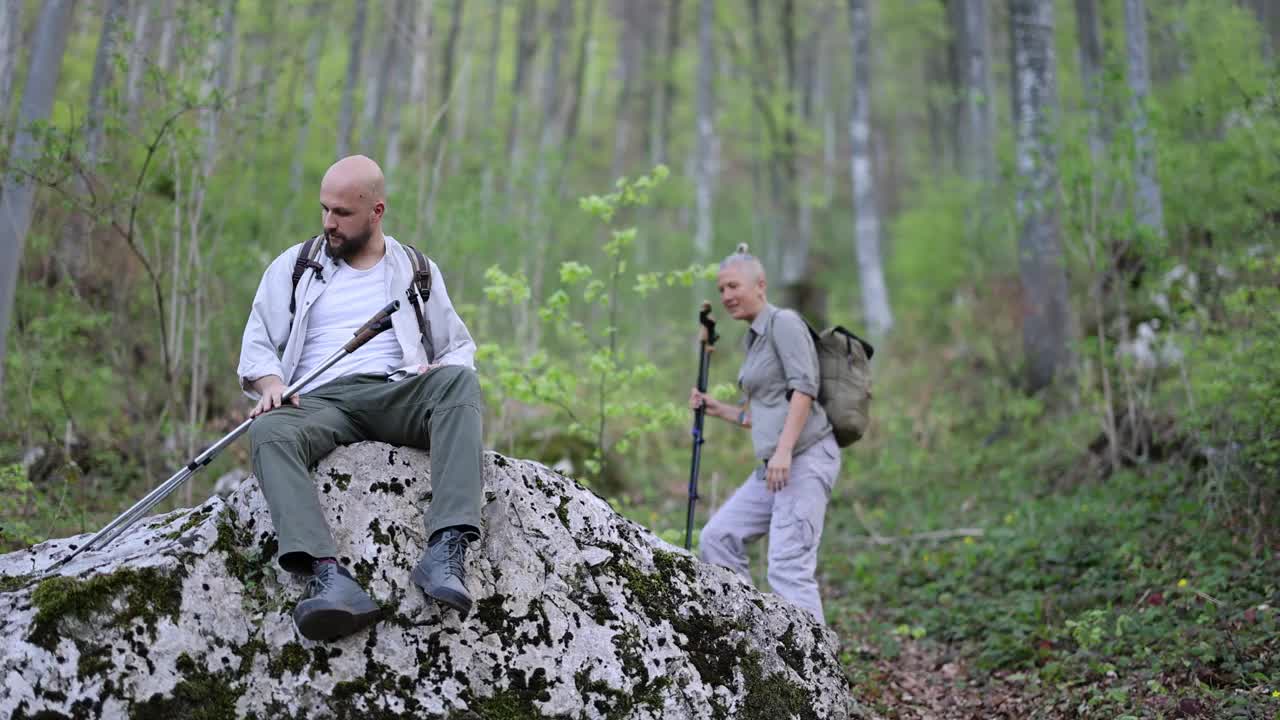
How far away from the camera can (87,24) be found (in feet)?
63.4

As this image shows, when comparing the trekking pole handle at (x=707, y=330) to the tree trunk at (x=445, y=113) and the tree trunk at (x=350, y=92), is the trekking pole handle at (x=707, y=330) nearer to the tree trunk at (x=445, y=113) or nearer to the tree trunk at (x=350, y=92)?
the tree trunk at (x=445, y=113)

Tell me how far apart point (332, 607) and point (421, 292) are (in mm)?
1306

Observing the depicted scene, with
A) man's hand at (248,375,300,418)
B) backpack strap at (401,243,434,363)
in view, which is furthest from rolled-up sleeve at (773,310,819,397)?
man's hand at (248,375,300,418)

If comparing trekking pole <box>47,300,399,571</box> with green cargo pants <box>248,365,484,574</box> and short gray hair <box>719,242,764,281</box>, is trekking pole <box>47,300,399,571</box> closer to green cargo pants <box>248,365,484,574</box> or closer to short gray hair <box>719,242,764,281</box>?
green cargo pants <box>248,365,484,574</box>

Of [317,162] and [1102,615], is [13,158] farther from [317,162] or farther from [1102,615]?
[317,162]

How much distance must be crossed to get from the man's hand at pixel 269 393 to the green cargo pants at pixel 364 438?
0.04m

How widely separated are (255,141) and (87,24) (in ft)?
45.9

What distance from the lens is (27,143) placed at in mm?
6379

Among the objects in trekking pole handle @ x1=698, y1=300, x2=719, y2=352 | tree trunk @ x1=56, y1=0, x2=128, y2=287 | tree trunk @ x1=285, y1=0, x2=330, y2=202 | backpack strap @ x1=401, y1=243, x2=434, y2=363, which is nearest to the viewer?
backpack strap @ x1=401, y1=243, x2=434, y2=363

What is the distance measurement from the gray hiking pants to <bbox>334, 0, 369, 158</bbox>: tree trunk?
881 cm

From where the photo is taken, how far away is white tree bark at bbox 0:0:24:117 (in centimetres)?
664

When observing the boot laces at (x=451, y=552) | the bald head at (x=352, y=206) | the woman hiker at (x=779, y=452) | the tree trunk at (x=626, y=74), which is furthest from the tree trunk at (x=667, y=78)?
the boot laces at (x=451, y=552)

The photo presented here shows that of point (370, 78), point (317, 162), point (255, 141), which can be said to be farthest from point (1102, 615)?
point (370, 78)

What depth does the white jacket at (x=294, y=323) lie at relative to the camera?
375 centimetres
